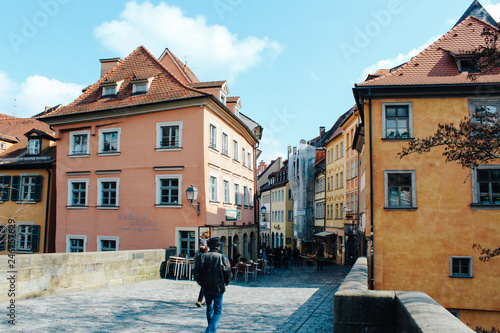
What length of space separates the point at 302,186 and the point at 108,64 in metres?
27.9

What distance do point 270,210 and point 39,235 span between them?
4689cm

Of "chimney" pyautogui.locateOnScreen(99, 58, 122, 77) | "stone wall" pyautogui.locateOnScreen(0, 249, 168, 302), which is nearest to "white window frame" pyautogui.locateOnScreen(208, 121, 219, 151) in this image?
"stone wall" pyautogui.locateOnScreen(0, 249, 168, 302)

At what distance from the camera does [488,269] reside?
17703 mm

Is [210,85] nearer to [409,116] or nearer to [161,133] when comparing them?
[161,133]

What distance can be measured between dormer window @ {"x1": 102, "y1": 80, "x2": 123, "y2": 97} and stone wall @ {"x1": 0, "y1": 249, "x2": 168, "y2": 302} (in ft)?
36.3

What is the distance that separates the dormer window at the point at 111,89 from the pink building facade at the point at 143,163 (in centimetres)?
5

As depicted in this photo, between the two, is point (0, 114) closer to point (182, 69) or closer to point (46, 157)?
point (46, 157)

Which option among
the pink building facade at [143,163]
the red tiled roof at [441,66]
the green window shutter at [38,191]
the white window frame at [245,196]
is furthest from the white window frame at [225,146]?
the green window shutter at [38,191]

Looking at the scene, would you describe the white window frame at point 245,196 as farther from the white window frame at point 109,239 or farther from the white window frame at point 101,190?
the white window frame at point 109,239

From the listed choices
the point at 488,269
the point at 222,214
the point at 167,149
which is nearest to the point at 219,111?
the point at 167,149

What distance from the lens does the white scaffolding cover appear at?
50.4 meters

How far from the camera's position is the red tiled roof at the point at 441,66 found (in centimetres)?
1862

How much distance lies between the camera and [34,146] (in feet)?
92.9

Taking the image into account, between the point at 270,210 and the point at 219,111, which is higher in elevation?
the point at 219,111
